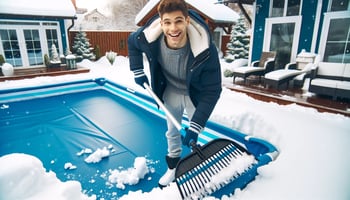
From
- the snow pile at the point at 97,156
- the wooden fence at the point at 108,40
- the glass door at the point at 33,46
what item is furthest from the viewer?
the wooden fence at the point at 108,40

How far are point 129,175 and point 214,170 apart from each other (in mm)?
1115

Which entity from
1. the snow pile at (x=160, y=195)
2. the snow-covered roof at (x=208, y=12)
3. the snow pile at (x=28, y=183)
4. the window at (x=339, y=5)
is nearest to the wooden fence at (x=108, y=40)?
the snow-covered roof at (x=208, y=12)

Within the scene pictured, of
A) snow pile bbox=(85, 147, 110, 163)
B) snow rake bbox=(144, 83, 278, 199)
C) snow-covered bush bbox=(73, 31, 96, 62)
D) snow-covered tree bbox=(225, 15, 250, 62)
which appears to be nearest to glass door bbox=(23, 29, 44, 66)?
snow-covered bush bbox=(73, 31, 96, 62)

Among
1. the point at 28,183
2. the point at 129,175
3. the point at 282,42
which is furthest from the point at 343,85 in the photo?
the point at 28,183

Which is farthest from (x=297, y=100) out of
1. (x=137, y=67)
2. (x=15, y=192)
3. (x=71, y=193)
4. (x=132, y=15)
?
(x=132, y=15)

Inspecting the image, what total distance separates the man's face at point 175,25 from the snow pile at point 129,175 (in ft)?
4.48

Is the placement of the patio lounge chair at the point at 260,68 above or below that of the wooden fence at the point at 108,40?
below

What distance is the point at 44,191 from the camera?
3.96 ft

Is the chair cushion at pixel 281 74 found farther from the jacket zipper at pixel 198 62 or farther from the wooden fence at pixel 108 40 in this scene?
the wooden fence at pixel 108 40

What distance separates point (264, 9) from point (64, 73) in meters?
6.39

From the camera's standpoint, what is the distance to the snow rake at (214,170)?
135 cm

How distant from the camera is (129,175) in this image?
222 cm

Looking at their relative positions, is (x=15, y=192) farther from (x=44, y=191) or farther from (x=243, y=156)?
(x=243, y=156)

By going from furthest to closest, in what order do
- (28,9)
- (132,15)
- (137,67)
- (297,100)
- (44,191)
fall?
(132,15)
(28,9)
(297,100)
(137,67)
(44,191)
